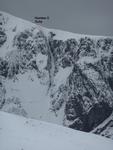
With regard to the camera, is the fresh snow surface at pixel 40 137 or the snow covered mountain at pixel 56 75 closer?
the fresh snow surface at pixel 40 137

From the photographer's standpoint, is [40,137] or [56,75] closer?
[40,137]

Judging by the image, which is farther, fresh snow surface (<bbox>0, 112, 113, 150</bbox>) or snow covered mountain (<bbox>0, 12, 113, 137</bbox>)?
snow covered mountain (<bbox>0, 12, 113, 137</bbox>)

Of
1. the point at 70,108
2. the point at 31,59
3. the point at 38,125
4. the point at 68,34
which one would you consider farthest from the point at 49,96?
the point at 38,125

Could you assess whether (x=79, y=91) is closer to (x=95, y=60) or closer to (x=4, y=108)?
(x=95, y=60)

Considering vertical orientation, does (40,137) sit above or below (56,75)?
above
